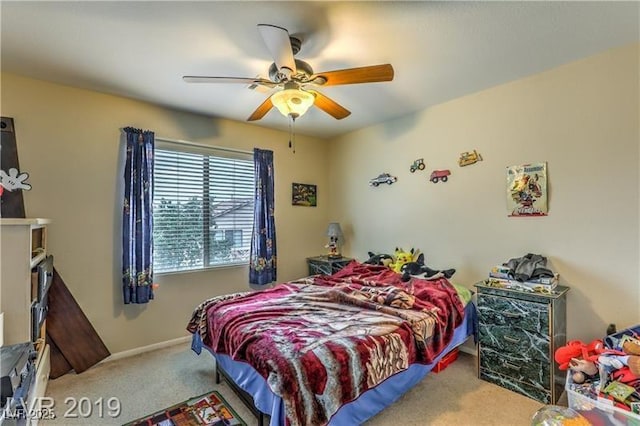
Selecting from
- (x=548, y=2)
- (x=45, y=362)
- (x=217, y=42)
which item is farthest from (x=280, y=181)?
(x=548, y=2)

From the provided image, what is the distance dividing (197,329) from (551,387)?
266cm

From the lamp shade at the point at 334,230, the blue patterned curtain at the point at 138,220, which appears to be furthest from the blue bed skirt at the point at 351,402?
the lamp shade at the point at 334,230

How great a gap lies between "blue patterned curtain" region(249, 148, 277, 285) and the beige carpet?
1.14 meters

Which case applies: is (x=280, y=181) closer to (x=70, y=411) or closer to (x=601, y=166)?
(x=70, y=411)

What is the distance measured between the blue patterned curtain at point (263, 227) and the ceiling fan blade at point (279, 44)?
1966mm

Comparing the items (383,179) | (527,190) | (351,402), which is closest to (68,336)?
(351,402)

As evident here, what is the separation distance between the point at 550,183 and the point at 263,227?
9.70ft

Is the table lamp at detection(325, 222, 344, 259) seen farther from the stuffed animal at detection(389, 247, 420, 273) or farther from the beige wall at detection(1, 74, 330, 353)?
the beige wall at detection(1, 74, 330, 353)

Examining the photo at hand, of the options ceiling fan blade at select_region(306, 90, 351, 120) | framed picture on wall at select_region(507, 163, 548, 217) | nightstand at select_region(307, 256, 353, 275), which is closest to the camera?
ceiling fan blade at select_region(306, 90, 351, 120)

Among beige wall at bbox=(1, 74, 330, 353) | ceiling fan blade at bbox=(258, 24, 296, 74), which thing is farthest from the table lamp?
ceiling fan blade at bbox=(258, 24, 296, 74)

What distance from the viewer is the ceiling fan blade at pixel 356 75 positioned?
1.89 m

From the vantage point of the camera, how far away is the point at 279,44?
172 cm

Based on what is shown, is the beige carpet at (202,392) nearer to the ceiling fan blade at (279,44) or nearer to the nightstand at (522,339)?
the nightstand at (522,339)

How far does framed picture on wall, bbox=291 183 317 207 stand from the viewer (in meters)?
4.25
